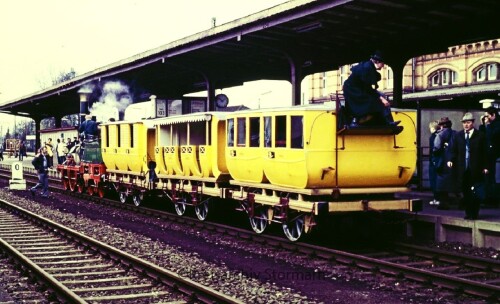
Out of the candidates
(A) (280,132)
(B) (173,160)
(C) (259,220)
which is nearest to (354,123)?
(A) (280,132)

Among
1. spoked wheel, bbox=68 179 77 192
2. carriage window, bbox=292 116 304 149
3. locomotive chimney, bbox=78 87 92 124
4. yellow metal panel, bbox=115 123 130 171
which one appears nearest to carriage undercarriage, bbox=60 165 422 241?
carriage window, bbox=292 116 304 149

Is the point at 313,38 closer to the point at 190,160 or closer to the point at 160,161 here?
the point at 190,160

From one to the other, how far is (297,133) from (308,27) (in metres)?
4.62

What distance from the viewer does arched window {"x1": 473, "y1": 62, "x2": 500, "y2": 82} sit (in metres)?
35.8

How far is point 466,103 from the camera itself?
18891mm

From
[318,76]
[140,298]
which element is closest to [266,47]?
[140,298]

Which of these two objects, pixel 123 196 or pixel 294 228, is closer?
pixel 294 228

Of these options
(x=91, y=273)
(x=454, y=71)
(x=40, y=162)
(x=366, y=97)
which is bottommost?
(x=91, y=273)

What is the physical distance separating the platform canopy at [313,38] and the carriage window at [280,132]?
263 cm

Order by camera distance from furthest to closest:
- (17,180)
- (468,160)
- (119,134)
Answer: (17,180)
(119,134)
(468,160)

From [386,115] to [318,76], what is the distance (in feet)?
133

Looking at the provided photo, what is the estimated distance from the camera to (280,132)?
1101 centimetres

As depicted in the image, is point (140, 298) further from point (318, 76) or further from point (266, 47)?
point (318, 76)

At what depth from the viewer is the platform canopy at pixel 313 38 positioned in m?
12.7
